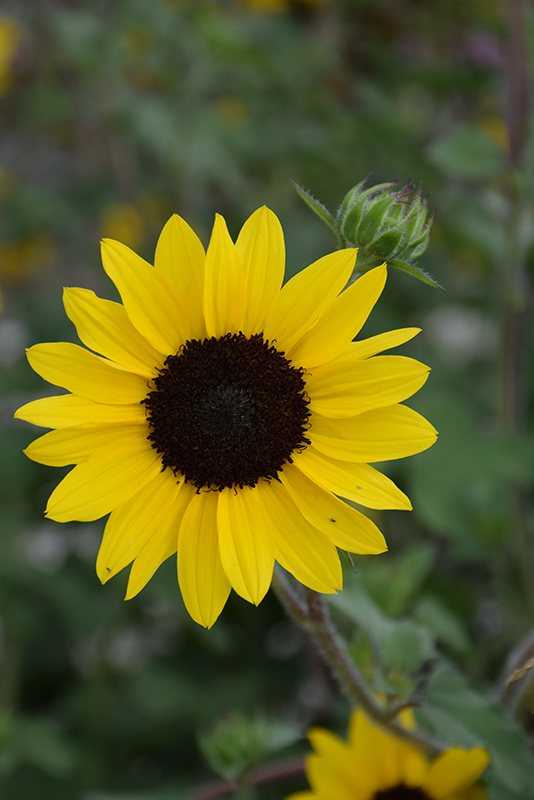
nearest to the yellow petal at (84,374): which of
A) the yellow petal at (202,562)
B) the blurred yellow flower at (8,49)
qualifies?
the yellow petal at (202,562)

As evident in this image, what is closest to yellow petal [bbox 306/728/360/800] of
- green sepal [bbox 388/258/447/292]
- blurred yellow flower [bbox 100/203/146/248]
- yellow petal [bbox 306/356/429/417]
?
yellow petal [bbox 306/356/429/417]

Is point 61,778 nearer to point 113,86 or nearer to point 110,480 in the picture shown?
point 110,480

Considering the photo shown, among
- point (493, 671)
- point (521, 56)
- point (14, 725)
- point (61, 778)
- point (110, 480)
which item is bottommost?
point (493, 671)

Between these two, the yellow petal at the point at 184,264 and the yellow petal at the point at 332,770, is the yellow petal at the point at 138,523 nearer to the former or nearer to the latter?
the yellow petal at the point at 184,264

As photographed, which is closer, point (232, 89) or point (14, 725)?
point (14, 725)

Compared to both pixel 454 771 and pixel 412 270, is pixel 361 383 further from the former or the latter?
pixel 454 771

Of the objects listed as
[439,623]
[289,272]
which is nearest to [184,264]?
[439,623]

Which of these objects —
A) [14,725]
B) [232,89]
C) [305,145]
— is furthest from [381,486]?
[232,89]

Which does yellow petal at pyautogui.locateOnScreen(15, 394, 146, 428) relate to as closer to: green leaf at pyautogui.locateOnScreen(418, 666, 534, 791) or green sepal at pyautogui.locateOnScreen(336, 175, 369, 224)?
green sepal at pyautogui.locateOnScreen(336, 175, 369, 224)
